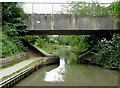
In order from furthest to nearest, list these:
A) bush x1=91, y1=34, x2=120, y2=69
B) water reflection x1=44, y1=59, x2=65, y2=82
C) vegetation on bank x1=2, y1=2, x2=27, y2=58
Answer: vegetation on bank x1=2, y1=2, x2=27, y2=58 < bush x1=91, y1=34, x2=120, y2=69 < water reflection x1=44, y1=59, x2=65, y2=82

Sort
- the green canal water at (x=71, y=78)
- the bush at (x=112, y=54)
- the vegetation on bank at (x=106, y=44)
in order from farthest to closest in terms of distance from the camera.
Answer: the bush at (x=112, y=54)
the vegetation on bank at (x=106, y=44)
the green canal water at (x=71, y=78)

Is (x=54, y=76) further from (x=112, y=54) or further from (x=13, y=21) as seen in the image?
(x=13, y=21)

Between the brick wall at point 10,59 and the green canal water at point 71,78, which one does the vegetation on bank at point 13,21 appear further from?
the green canal water at point 71,78

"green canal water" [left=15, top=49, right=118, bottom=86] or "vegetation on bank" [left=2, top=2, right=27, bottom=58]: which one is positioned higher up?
"vegetation on bank" [left=2, top=2, right=27, bottom=58]

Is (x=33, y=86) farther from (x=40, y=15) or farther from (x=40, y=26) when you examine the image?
(x=40, y=15)

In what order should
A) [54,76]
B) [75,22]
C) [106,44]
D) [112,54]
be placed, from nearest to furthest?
[54,76] → [112,54] → [106,44] → [75,22]

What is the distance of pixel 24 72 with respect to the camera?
264 inches

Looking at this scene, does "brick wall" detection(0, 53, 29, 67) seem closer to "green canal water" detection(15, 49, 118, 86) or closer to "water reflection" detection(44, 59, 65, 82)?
"green canal water" detection(15, 49, 118, 86)

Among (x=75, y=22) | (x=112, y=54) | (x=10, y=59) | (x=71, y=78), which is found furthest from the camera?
(x=75, y=22)

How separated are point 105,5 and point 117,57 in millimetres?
5114

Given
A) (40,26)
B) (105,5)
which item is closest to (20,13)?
(40,26)

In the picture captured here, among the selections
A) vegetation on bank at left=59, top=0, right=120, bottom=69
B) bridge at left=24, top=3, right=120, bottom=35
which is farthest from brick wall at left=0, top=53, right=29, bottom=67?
vegetation on bank at left=59, top=0, right=120, bottom=69

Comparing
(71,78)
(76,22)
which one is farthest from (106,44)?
(71,78)

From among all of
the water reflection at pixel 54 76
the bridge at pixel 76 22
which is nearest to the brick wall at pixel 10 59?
the water reflection at pixel 54 76
